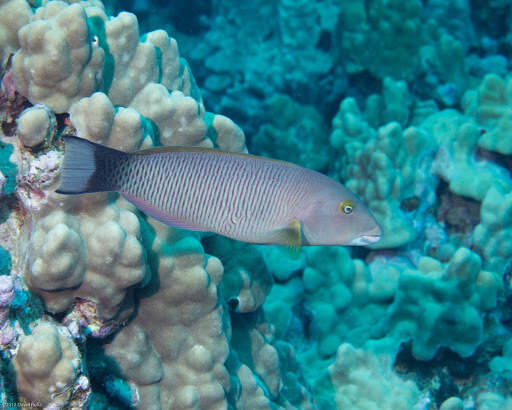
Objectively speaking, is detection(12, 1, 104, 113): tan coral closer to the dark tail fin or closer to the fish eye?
the dark tail fin

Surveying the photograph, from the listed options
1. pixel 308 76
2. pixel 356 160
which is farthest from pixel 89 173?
pixel 308 76

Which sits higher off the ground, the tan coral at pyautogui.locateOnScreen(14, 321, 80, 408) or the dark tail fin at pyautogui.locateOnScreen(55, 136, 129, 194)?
Result: the dark tail fin at pyautogui.locateOnScreen(55, 136, 129, 194)

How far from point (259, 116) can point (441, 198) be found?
4298 millimetres

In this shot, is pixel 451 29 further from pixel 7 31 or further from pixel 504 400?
pixel 7 31

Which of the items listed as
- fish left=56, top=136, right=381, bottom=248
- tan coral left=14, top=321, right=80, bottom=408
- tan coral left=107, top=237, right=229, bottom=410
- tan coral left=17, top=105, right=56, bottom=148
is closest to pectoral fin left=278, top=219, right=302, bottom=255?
fish left=56, top=136, right=381, bottom=248

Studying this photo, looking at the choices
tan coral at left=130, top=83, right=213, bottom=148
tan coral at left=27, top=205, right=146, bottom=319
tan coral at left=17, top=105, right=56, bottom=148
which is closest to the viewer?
tan coral at left=27, top=205, right=146, bottom=319

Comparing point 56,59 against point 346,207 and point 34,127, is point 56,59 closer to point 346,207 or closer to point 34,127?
point 34,127

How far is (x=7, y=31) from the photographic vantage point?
9.33ft

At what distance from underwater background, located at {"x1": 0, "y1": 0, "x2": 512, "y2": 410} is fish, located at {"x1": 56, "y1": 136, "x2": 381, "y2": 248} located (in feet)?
0.94

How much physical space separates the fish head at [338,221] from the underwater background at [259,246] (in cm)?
81

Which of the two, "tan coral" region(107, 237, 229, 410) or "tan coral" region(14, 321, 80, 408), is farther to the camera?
"tan coral" region(107, 237, 229, 410)

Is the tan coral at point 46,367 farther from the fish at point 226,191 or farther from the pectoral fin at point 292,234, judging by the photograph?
the pectoral fin at point 292,234

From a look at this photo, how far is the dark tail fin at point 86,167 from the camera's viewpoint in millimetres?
2139

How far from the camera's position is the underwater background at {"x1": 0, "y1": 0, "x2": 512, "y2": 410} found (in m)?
2.41
